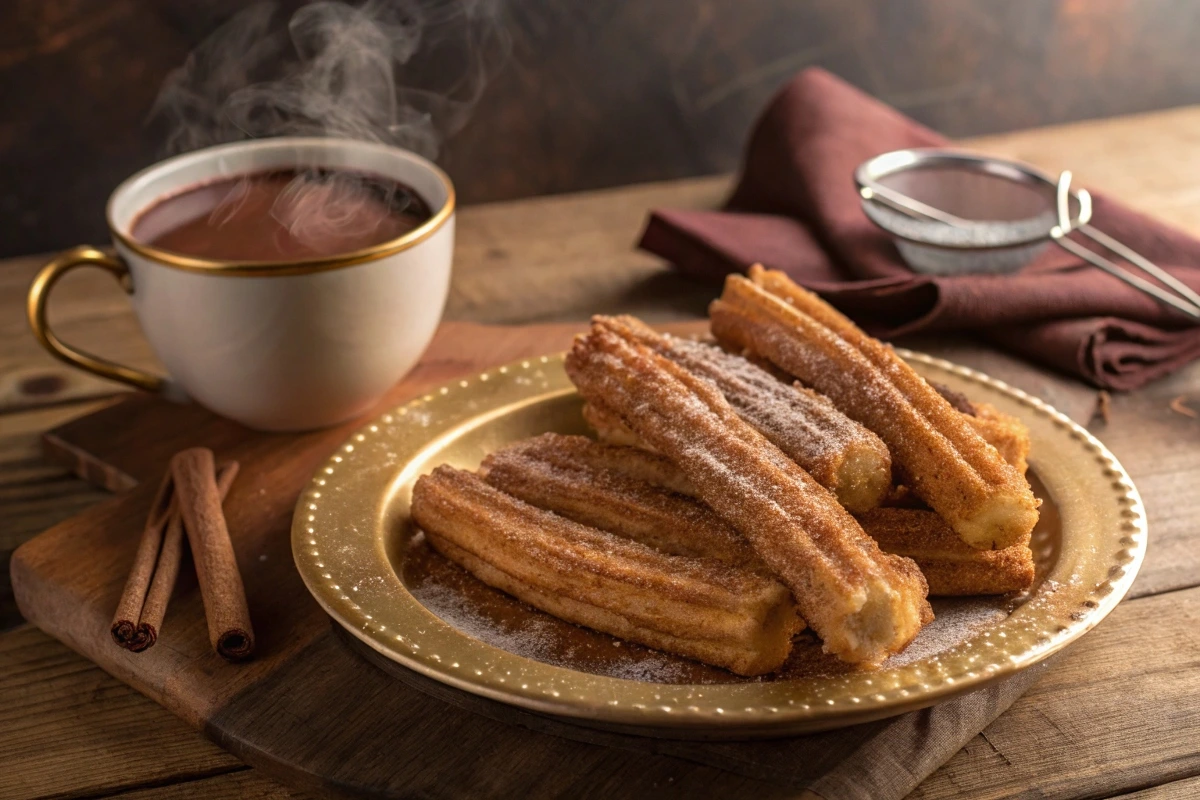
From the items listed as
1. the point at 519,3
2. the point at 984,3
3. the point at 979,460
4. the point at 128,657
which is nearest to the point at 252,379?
the point at 128,657

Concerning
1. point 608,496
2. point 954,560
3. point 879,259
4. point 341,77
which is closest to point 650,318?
point 879,259

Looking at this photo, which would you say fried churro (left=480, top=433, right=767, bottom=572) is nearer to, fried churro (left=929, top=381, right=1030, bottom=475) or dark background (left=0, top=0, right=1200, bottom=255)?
fried churro (left=929, top=381, right=1030, bottom=475)

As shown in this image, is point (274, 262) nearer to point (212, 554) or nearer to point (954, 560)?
point (212, 554)

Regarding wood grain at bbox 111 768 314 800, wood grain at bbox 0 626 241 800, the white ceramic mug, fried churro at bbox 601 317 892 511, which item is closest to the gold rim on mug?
the white ceramic mug

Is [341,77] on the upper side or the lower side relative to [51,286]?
upper

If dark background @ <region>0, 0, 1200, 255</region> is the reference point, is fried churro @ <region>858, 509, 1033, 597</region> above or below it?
below
